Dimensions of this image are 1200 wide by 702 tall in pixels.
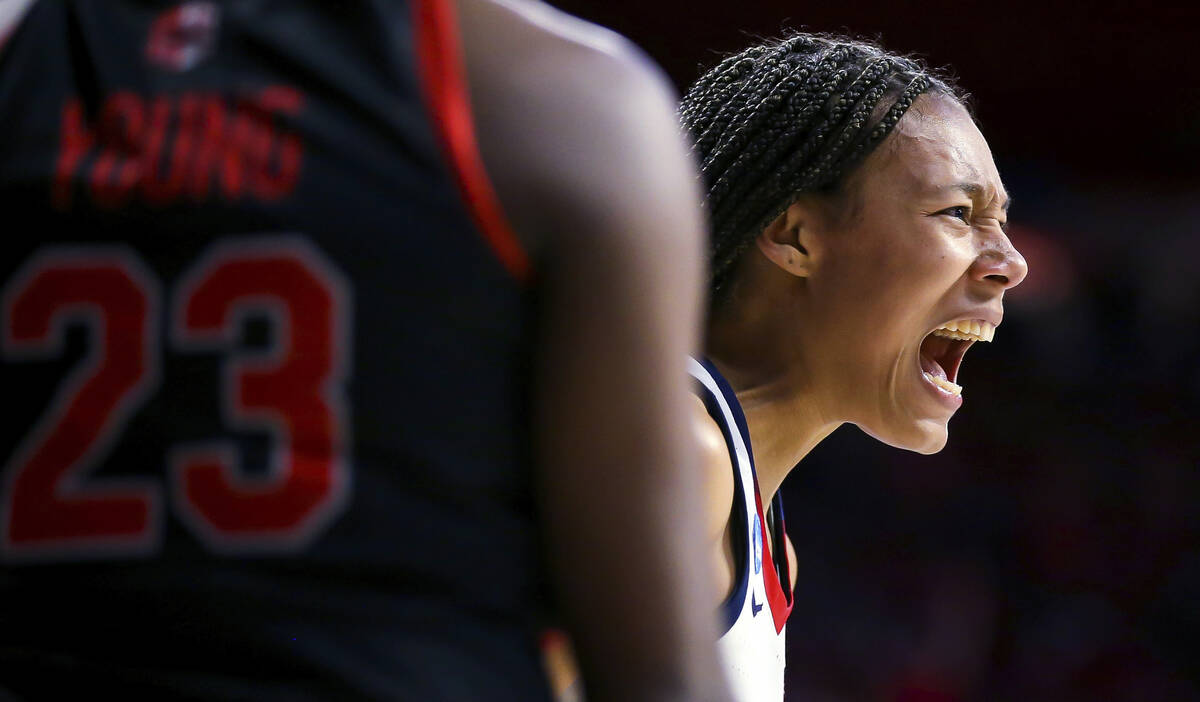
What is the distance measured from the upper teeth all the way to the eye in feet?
0.51

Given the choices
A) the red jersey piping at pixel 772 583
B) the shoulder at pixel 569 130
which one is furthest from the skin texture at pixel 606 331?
the red jersey piping at pixel 772 583

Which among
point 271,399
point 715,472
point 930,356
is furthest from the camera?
point 930,356

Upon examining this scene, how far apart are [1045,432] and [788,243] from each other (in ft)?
15.9

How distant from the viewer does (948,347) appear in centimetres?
229

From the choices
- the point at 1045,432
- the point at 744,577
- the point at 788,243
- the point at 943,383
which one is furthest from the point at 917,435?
the point at 1045,432

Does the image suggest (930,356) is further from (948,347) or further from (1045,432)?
(1045,432)

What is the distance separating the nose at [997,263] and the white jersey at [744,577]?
0.46 meters

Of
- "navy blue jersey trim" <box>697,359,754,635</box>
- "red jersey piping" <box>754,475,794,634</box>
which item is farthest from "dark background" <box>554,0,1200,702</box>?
"navy blue jersey trim" <box>697,359,754,635</box>

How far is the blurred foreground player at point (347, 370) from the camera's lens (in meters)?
0.81

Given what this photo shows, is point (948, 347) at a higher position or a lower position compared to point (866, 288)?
lower

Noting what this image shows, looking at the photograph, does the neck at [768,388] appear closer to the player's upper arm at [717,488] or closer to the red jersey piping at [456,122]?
the player's upper arm at [717,488]

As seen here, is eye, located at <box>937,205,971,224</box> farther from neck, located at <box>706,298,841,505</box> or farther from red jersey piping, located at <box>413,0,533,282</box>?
red jersey piping, located at <box>413,0,533,282</box>

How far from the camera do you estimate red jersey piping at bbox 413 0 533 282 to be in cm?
81

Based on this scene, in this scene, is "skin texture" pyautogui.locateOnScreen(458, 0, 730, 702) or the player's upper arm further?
the player's upper arm
